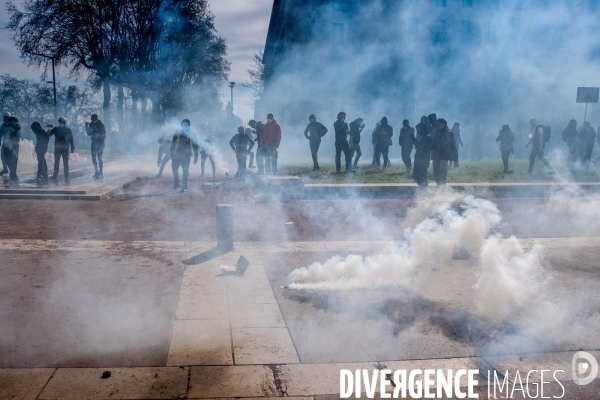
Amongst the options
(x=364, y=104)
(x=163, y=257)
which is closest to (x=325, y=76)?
(x=364, y=104)

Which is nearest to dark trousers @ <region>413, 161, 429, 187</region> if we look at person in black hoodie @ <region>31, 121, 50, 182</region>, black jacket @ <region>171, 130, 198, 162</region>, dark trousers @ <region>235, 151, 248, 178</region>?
black jacket @ <region>171, 130, 198, 162</region>

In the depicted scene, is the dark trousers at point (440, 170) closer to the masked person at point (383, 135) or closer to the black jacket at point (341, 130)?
the black jacket at point (341, 130)

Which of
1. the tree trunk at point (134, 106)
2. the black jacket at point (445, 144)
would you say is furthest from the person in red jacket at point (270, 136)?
the black jacket at point (445, 144)

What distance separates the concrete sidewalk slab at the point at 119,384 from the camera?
2.78 m

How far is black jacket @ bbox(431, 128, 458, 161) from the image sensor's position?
939 centimetres

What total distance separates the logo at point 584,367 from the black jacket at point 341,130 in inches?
396

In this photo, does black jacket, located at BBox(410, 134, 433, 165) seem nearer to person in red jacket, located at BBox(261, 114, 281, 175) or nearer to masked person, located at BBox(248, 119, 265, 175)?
person in red jacket, located at BBox(261, 114, 281, 175)

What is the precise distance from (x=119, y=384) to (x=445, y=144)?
7.86m

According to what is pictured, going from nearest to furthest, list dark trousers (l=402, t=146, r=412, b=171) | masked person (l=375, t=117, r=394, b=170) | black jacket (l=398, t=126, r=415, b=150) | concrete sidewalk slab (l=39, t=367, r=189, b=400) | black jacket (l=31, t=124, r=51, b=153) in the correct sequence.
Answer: concrete sidewalk slab (l=39, t=367, r=189, b=400) → black jacket (l=31, t=124, r=51, b=153) → black jacket (l=398, t=126, r=415, b=150) → masked person (l=375, t=117, r=394, b=170) → dark trousers (l=402, t=146, r=412, b=171)

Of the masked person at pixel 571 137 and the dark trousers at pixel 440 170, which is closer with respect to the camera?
the dark trousers at pixel 440 170

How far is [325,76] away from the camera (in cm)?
1084

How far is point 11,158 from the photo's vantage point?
11828mm

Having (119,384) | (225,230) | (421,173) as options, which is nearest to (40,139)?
(225,230)

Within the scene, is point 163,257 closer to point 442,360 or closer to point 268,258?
point 268,258
